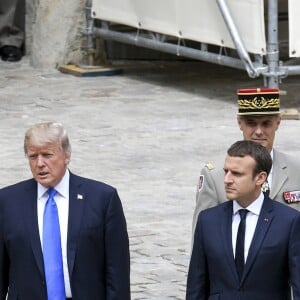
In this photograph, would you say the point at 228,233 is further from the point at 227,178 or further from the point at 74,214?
the point at 74,214

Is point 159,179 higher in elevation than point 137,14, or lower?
lower

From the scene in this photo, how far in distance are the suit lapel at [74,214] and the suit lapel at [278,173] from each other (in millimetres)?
Result: 807

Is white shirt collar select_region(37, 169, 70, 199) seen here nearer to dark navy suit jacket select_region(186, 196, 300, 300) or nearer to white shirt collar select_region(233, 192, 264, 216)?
dark navy suit jacket select_region(186, 196, 300, 300)

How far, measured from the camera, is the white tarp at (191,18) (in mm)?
12070

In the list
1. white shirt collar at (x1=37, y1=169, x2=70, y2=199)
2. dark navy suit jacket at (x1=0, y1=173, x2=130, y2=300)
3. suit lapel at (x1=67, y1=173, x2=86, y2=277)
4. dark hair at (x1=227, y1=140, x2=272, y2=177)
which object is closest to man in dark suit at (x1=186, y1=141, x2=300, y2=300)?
dark hair at (x1=227, y1=140, x2=272, y2=177)

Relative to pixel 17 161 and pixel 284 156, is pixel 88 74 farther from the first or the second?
pixel 284 156

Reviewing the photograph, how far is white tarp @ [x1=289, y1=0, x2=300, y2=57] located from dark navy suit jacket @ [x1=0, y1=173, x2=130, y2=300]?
6.52 m

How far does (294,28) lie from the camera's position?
12.1 m

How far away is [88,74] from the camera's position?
48.2 feet

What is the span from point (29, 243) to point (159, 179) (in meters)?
4.61

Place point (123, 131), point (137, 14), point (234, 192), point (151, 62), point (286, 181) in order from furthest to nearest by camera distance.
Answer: point (151, 62), point (137, 14), point (123, 131), point (286, 181), point (234, 192)

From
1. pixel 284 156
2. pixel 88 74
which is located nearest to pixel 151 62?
pixel 88 74

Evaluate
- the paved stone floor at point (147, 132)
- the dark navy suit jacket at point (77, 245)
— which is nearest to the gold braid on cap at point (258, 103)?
the dark navy suit jacket at point (77, 245)

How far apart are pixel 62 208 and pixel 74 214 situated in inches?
2.6
